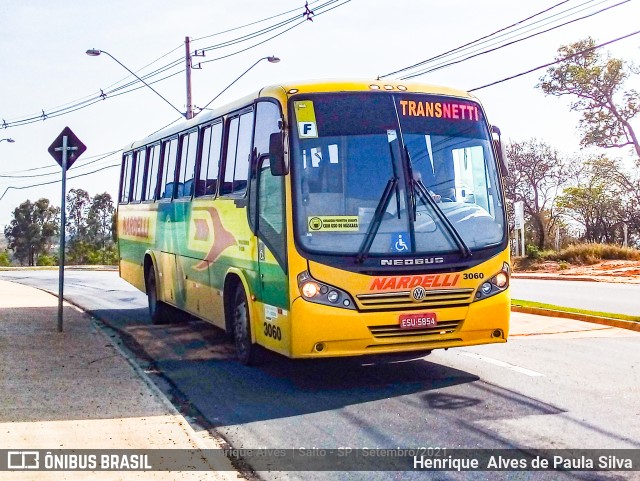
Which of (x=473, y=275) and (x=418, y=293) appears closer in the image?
(x=418, y=293)

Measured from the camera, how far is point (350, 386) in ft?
A: 32.2

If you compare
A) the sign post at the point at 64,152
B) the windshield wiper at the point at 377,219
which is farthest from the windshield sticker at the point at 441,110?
the sign post at the point at 64,152

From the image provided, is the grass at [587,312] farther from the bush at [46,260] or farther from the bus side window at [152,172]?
the bush at [46,260]

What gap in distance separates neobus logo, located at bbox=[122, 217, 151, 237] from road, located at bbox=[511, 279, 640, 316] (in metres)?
8.90

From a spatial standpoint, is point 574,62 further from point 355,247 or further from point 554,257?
point 355,247

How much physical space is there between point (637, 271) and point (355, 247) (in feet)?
86.6

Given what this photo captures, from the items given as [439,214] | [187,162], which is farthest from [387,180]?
[187,162]

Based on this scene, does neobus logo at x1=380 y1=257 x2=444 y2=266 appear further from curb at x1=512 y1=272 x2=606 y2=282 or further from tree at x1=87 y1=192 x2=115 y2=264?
tree at x1=87 y1=192 x2=115 y2=264

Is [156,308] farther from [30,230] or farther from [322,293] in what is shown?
[30,230]

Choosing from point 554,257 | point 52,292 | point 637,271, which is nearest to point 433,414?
point 52,292

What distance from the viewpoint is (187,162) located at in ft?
46.3

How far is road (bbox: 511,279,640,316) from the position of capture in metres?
19.3

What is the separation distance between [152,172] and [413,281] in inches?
335

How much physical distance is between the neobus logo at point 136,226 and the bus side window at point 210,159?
154 inches
